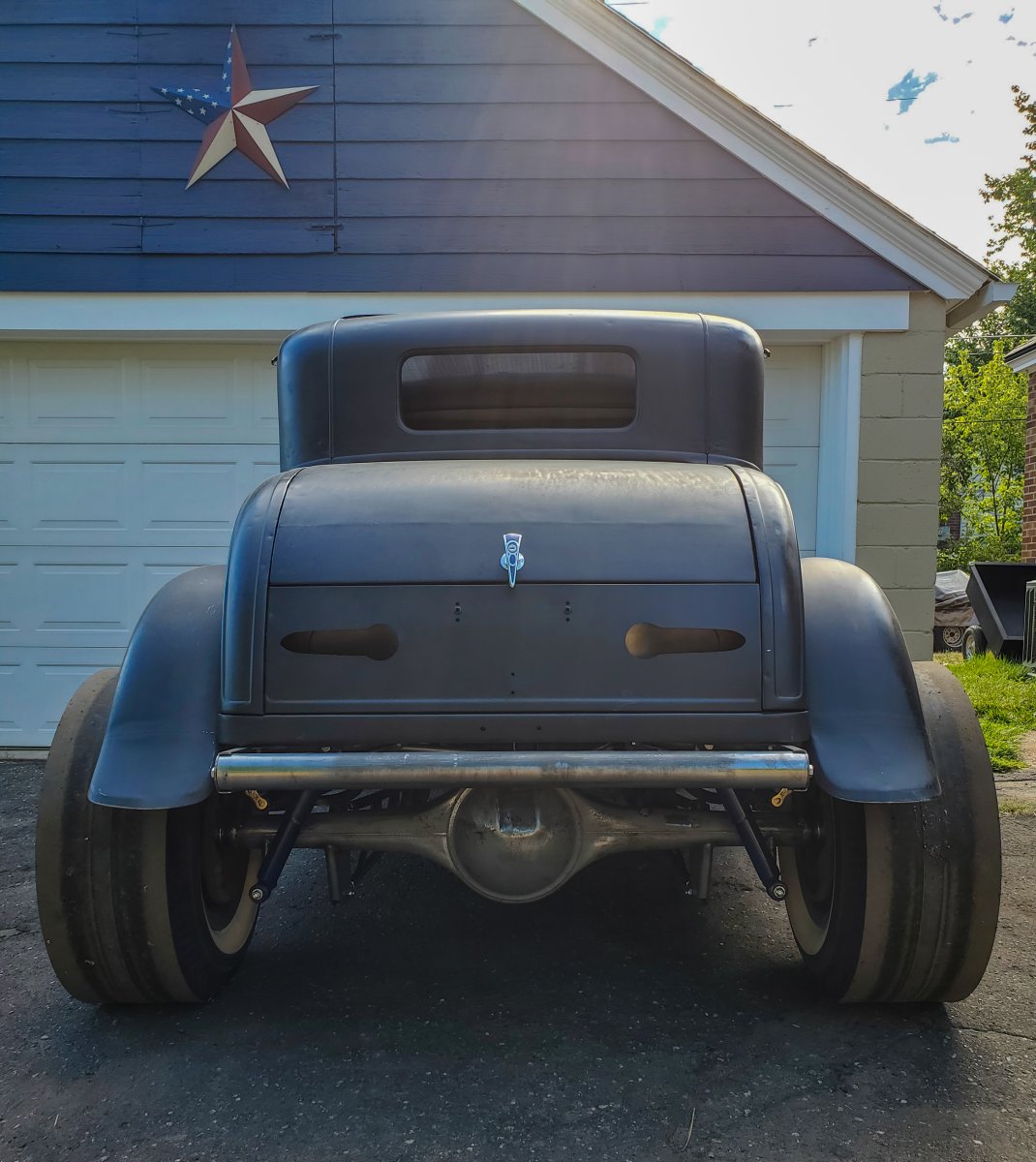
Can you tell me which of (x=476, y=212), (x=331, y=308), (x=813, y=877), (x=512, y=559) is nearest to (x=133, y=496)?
(x=331, y=308)

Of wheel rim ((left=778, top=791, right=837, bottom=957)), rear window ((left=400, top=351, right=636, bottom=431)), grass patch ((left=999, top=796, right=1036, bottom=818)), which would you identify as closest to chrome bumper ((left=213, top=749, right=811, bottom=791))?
wheel rim ((left=778, top=791, right=837, bottom=957))

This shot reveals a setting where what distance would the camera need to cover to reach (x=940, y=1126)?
6.85 ft

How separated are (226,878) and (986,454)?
25.5 metres

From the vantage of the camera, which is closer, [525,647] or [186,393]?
[525,647]

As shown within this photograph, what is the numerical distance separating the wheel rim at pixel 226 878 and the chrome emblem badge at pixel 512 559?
105 centimetres

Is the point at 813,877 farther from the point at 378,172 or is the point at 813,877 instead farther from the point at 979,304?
the point at 378,172

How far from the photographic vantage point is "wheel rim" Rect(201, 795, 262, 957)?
263cm

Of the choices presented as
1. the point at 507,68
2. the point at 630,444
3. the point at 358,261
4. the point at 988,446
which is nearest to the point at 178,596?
the point at 630,444

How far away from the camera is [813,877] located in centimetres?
272

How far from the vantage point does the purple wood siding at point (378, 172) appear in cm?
585

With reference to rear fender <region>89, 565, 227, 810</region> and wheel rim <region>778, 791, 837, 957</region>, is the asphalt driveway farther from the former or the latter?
rear fender <region>89, 565, 227, 810</region>

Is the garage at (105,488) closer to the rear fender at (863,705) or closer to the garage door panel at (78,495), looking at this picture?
the garage door panel at (78,495)

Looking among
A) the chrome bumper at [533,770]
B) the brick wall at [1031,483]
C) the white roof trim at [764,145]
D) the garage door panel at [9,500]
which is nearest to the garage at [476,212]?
the white roof trim at [764,145]

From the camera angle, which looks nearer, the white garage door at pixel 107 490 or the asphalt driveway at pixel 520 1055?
the asphalt driveway at pixel 520 1055
